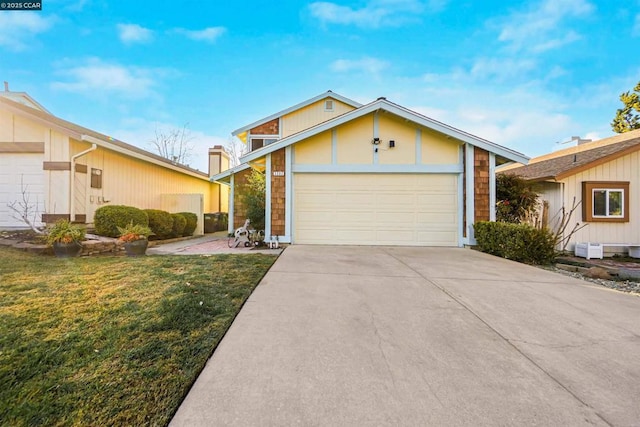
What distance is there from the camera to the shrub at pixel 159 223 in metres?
9.35

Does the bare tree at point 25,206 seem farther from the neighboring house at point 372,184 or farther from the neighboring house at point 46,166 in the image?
the neighboring house at point 372,184

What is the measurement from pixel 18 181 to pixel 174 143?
18.9 metres

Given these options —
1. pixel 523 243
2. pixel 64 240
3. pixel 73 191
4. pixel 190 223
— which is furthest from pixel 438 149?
pixel 73 191

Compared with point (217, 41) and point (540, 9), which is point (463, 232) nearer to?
point (540, 9)

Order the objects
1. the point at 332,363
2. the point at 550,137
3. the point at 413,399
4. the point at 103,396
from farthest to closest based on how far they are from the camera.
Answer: the point at 550,137, the point at 332,363, the point at 413,399, the point at 103,396

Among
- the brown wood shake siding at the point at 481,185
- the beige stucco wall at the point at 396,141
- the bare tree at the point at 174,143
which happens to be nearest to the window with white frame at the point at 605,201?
the brown wood shake siding at the point at 481,185

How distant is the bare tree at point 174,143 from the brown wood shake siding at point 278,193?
20.5 meters

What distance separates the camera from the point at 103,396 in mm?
1756

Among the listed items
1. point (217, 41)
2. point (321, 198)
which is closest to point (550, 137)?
point (321, 198)

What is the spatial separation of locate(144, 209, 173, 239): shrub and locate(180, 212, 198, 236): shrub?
4.39 feet

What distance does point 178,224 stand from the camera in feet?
35.1

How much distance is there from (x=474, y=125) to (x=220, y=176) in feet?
44.5

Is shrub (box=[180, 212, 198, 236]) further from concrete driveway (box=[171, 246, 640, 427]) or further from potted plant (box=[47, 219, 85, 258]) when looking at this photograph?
concrete driveway (box=[171, 246, 640, 427])

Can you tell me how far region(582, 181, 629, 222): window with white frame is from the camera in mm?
8711
